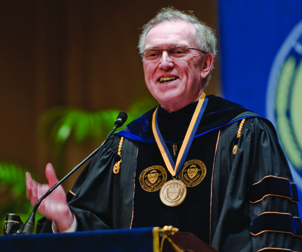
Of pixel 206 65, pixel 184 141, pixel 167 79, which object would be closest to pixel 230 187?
pixel 184 141

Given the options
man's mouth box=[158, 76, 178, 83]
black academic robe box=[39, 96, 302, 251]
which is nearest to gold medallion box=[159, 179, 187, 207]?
black academic robe box=[39, 96, 302, 251]

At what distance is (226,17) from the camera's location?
172 inches

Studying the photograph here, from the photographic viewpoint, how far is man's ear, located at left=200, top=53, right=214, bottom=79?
3.11 meters

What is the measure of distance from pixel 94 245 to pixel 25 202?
12.1ft

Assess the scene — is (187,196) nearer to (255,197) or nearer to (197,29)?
(255,197)

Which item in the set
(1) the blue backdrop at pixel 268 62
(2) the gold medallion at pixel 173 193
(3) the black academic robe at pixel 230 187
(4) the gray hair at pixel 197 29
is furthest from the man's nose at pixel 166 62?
(1) the blue backdrop at pixel 268 62

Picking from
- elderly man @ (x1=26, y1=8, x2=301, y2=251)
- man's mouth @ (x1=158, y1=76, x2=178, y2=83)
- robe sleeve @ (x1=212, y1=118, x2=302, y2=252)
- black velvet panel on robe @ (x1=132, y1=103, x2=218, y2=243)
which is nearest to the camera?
robe sleeve @ (x1=212, y1=118, x2=302, y2=252)

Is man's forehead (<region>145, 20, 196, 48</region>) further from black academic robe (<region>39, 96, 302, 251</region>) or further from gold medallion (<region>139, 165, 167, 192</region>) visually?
gold medallion (<region>139, 165, 167, 192</region>)

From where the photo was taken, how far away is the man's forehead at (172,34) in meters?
3.00

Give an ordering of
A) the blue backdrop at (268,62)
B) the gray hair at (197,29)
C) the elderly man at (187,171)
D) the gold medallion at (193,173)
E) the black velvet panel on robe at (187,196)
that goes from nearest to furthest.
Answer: the elderly man at (187,171), the black velvet panel on robe at (187,196), the gold medallion at (193,173), the gray hair at (197,29), the blue backdrop at (268,62)

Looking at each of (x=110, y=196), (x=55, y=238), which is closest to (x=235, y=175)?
(x=110, y=196)

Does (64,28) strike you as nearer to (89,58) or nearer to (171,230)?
(89,58)

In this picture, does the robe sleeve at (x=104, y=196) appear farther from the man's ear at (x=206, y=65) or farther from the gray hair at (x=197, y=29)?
the gray hair at (x=197, y=29)

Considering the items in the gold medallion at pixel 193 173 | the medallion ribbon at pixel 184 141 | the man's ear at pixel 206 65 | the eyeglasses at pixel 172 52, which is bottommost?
the gold medallion at pixel 193 173
